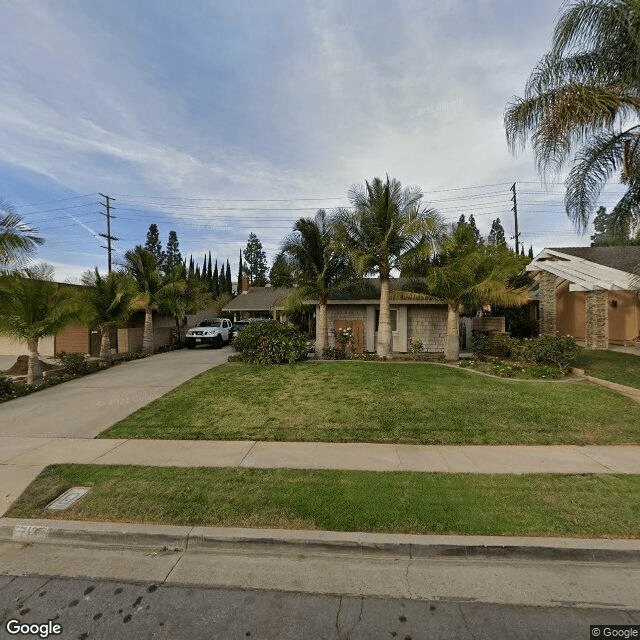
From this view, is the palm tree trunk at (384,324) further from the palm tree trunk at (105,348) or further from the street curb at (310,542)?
the palm tree trunk at (105,348)

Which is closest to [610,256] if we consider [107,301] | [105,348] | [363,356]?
[363,356]

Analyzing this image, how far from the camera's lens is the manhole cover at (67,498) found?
4.06m

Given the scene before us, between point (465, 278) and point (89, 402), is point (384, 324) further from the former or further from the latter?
point (89, 402)

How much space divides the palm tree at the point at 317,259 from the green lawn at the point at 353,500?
378 inches

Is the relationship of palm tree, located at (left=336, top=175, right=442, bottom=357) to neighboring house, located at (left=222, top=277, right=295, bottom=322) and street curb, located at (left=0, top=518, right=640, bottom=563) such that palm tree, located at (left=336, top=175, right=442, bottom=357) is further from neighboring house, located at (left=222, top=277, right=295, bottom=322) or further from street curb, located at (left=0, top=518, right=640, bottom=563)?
neighboring house, located at (left=222, top=277, right=295, bottom=322)

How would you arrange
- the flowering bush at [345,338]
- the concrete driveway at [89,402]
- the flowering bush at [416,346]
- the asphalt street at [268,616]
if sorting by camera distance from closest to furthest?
the asphalt street at [268,616]
the concrete driveway at [89,402]
the flowering bush at [416,346]
the flowering bush at [345,338]

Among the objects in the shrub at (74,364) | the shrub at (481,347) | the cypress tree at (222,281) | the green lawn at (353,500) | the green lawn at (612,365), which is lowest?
the green lawn at (353,500)

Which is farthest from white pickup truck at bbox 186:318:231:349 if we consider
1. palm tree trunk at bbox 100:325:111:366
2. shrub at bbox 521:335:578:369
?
shrub at bbox 521:335:578:369

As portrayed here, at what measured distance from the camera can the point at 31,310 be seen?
10.7m

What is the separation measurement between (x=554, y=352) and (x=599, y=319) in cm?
628

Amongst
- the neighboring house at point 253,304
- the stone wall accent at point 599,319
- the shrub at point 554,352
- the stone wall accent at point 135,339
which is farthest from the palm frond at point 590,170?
the neighboring house at point 253,304

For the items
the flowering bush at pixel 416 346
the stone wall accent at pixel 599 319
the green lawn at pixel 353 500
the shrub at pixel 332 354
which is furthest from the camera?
the stone wall accent at pixel 599 319

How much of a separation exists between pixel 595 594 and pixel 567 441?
3.79 m

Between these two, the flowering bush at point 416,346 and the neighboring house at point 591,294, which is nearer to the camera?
the neighboring house at point 591,294
